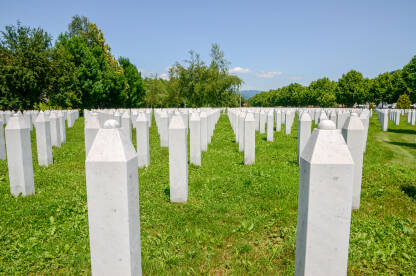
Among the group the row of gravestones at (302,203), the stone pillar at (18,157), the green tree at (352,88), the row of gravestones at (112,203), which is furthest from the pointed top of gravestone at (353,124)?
the green tree at (352,88)

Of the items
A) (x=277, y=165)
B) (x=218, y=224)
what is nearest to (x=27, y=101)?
(x=277, y=165)

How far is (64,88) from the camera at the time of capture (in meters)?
32.6

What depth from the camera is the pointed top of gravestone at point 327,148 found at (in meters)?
2.21

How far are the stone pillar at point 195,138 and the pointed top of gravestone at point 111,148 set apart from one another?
5.65 metres

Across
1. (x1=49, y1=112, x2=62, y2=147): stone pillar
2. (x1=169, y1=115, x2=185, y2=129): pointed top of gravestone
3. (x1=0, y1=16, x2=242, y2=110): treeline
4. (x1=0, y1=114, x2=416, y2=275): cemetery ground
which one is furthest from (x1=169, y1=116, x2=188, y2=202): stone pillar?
(x1=0, y1=16, x2=242, y2=110): treeline

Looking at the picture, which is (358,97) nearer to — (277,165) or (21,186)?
(277,165)

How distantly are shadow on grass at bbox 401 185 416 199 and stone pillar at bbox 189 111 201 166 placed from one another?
5.33m

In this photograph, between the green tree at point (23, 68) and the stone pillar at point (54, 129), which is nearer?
the stone pillar at point (54, 129)

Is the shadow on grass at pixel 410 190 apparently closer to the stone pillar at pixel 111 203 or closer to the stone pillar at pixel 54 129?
the stone pillar at pixel 111 203

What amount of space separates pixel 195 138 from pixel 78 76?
34.0m

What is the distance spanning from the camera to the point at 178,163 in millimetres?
5754

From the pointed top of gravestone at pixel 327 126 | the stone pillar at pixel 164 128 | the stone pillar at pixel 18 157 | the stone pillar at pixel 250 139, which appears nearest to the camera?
the pointed top of gravestone at pixel 327 126

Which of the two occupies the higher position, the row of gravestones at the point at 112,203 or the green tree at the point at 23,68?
the green tree at the point at 23,68

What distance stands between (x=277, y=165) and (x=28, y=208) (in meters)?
6.66
